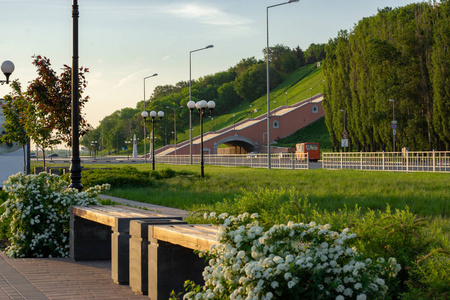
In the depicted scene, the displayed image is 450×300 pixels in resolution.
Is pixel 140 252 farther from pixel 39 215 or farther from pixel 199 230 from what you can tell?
pixel 39 215

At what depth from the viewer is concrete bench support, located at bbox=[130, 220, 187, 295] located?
21.9 ft

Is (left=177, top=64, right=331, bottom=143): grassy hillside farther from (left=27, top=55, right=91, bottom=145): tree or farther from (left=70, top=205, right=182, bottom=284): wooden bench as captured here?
(left=70, top=205, right=182, bottom=284): wooden bench

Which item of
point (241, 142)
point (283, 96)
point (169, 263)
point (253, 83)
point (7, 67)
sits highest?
point (253, 83)

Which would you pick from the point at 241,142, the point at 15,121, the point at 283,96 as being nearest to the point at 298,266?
the point at 15,121

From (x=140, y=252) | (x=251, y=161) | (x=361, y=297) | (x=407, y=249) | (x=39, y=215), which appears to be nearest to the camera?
(x=361, y=297)

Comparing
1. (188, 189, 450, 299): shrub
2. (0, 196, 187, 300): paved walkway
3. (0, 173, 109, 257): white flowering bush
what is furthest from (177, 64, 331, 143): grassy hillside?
(188, 189, 450, 299): shrub

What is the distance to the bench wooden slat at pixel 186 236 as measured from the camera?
5.20 meters

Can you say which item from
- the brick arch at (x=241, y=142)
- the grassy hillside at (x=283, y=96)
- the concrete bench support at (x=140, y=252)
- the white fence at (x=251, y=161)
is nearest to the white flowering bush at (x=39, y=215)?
the concrete bench support at (x=140, y=252)

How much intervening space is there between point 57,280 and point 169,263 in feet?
7.82

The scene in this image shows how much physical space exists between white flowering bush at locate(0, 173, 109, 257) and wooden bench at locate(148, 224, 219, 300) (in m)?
4.21

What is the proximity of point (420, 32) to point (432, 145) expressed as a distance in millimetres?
10018

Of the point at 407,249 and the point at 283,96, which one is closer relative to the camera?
the point at 407,249

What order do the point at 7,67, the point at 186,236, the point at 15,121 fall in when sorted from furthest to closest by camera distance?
the point at 15,121
the point at 7,67
the point at 186,236

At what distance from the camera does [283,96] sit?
165 meters
